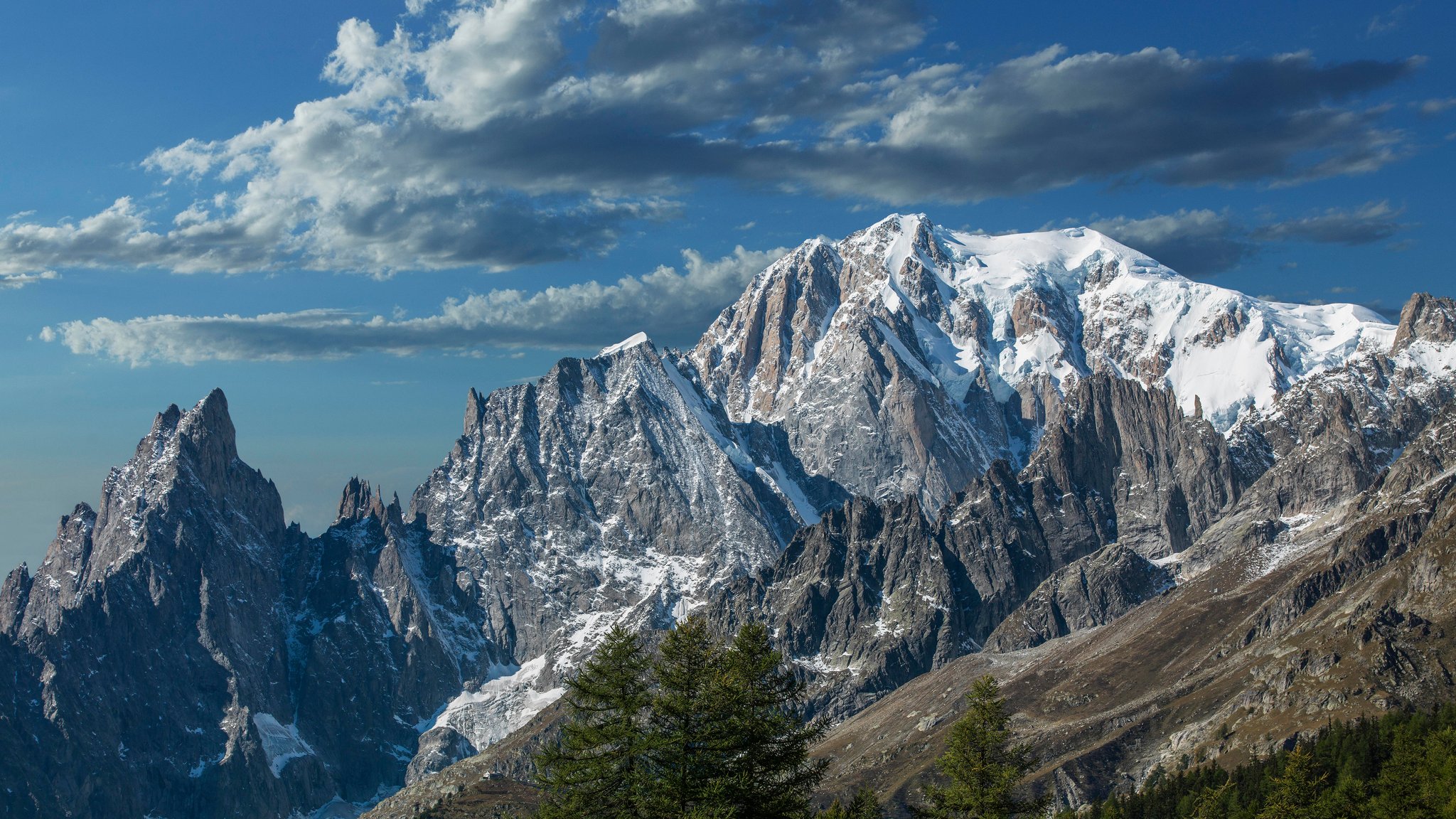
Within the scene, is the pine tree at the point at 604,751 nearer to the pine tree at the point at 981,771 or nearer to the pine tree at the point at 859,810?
the pine tree at the point at 859,810

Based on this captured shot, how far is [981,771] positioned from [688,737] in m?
25.2

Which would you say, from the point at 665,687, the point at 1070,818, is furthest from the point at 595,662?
the point at 1070,818

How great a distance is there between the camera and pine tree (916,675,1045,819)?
87.1 metres

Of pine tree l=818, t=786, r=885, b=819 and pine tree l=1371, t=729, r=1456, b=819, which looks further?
pine tree l=1371, t=729, r=1456, b=819

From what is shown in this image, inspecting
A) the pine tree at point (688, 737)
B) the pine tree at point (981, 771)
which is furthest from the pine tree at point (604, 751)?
the pine tree at point (981, 771)

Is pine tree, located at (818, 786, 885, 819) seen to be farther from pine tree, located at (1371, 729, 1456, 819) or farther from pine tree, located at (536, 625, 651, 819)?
pine tree, located at (1371, 729, 1456, 819)

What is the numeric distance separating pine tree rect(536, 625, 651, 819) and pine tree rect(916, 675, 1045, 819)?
21.7 m

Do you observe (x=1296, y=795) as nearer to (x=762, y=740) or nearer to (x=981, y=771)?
(x=981, y=771)

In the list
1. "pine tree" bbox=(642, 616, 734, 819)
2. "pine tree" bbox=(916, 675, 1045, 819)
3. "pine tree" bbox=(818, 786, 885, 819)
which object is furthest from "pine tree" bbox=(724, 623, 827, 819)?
"pine tree" bbox=(916, 675, 1045, 819)

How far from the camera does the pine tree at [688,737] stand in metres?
70.8

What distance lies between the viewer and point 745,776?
7206 cm

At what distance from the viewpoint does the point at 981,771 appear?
88.9 meters

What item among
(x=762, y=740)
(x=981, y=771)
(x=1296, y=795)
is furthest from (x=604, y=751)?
(x=1296, y=795)

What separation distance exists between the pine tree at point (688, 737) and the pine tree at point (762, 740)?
467mm
